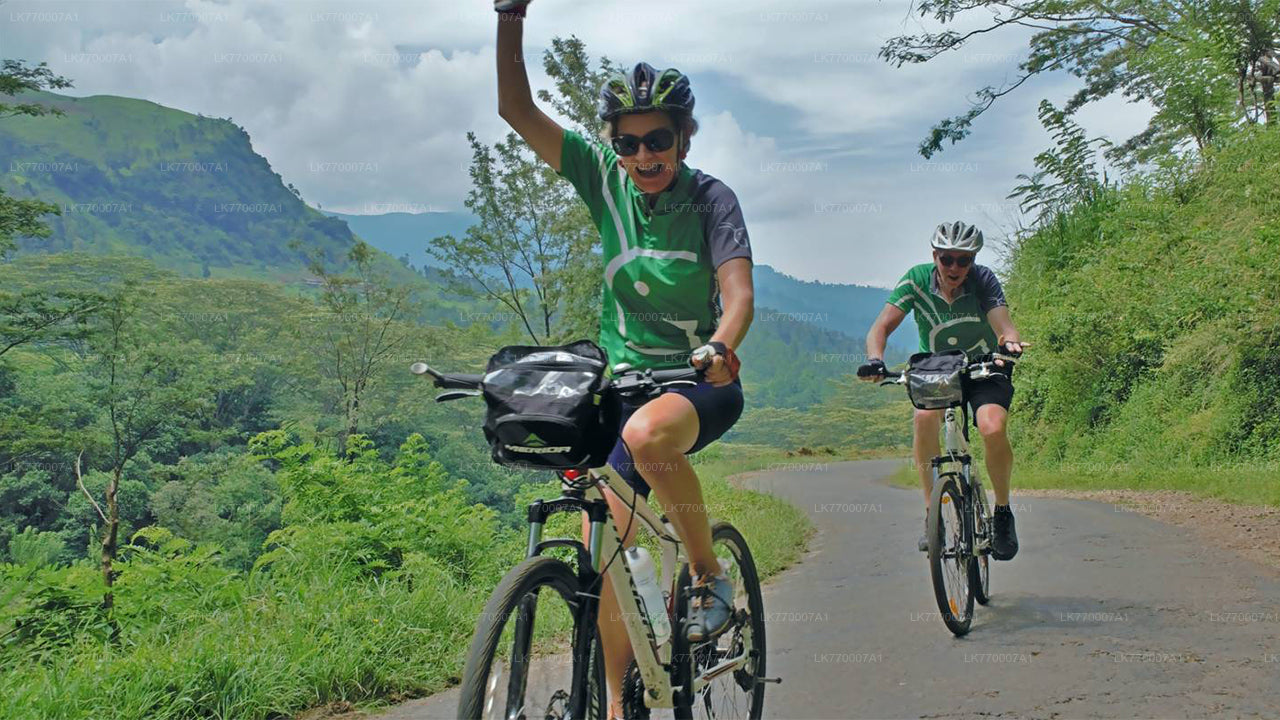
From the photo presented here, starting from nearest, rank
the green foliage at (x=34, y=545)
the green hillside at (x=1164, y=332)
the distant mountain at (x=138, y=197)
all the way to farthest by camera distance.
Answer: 1. the green hillside at (x=1164, y=332)
2. the green foliage at (x=34, y=545)
3. the distant mountain at (x=138, y=197)

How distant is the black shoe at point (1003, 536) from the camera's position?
6.61 metres

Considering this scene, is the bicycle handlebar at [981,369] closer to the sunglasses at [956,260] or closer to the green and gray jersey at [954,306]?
the green and gray jersey at [954,306]

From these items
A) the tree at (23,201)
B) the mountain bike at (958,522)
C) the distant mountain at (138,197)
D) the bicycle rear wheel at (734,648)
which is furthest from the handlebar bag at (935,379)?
the distant mountain at (138,197)

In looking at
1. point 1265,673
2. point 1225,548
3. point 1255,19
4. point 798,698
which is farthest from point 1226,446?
point 798,698

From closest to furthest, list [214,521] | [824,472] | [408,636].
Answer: [408,636] < [824,472] < [214,521]

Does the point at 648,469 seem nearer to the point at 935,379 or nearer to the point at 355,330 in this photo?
the point at 935,379

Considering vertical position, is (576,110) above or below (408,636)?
above

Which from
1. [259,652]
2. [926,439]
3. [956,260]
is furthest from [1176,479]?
[259,652]

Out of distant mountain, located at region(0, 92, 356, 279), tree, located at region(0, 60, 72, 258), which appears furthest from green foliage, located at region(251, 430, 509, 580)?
distant mountain, located at region(0, 92, 356, 279)

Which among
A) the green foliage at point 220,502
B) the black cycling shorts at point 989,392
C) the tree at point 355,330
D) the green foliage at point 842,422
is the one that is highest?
the tree at point 355,330

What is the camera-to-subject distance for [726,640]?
4031 millimetres

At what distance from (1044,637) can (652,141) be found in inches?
151

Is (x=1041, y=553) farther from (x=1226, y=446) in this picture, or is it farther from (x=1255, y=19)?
(x=1255, y=19)

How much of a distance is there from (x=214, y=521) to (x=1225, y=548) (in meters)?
45.4
